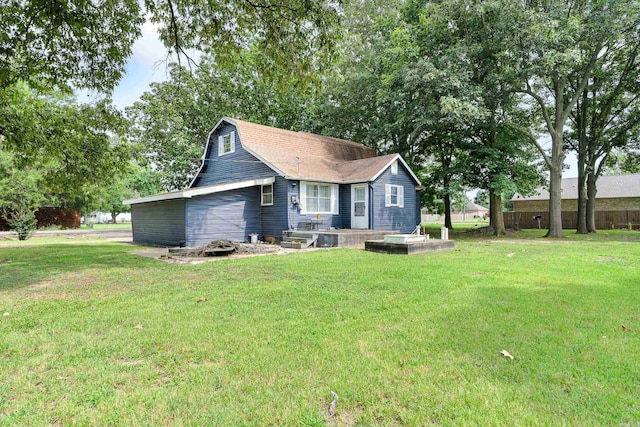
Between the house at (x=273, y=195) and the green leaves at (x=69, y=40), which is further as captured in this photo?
the house at (x=273, y=195)

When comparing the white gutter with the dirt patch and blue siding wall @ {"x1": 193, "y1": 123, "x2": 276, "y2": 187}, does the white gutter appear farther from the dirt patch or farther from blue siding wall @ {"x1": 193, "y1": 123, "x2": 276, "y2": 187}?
the dirt patch

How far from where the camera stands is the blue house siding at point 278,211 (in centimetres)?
1398

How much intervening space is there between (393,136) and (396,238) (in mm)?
13446

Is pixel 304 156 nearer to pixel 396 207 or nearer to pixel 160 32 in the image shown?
pixel 396 207

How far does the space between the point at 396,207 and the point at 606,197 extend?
24.4m

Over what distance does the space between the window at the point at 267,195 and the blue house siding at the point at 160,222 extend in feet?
11.3

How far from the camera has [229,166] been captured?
662 inches

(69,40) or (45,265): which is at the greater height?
(69,40)

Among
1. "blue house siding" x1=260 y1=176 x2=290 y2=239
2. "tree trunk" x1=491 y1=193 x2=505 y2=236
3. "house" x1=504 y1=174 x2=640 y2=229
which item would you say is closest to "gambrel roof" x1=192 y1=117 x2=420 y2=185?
"blue house siding" x1=260 y1=176 x2=290 y2=239

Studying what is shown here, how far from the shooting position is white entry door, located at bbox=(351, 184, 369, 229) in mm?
15164

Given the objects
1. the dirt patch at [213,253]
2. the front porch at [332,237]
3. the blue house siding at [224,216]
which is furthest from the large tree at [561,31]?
the dirt patch at [213,253]

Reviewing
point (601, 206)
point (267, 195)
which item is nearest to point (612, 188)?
point (601, 206)

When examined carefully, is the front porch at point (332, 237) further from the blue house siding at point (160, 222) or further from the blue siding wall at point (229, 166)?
the blue house siding at point (160, 222)

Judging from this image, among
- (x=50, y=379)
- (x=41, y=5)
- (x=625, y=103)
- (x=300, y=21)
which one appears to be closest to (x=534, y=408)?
(x=50, y=379)
